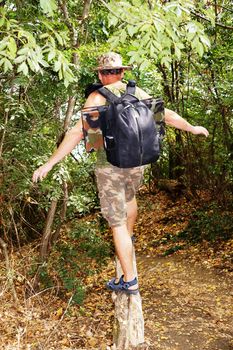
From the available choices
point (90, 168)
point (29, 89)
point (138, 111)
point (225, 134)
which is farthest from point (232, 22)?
point (138, 111)

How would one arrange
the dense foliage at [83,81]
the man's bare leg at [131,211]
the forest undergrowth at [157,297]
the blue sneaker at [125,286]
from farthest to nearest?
the forest undergrowth at [157,297] → the man's bare leg at [131,211] → the blue sneaker at [125,286] → the dense foliage at [83,81]

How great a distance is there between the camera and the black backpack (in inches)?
133

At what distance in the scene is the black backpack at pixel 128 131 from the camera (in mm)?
3373

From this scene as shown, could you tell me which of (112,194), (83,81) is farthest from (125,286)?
(83,81)

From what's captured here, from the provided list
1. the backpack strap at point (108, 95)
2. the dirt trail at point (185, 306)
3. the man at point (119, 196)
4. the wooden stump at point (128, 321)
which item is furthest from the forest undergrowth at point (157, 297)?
the backpack strap at point (108, 95)

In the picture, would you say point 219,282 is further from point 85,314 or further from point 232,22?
point 232,22

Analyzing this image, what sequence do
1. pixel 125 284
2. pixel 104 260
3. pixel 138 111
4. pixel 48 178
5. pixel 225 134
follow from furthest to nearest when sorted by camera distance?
pixel 225 134 < pixel 104 260 < pixel 48 178 < pixel 125 284 < pixel 138 111

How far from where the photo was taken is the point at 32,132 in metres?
5.59

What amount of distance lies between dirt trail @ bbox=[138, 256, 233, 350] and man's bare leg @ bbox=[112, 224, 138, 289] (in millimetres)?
1262

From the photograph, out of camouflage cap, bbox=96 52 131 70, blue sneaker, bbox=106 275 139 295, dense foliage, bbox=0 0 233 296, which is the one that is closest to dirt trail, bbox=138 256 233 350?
blue sneaker, bbox=106 275 139 295

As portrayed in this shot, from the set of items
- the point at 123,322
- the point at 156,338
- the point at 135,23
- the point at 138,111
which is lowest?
the point at 156,338

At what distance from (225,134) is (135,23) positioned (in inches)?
259

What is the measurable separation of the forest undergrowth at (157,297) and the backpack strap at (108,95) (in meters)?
2.22

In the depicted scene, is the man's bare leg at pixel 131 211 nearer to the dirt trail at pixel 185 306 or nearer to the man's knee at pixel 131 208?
the man's knee at pixel 131 208
